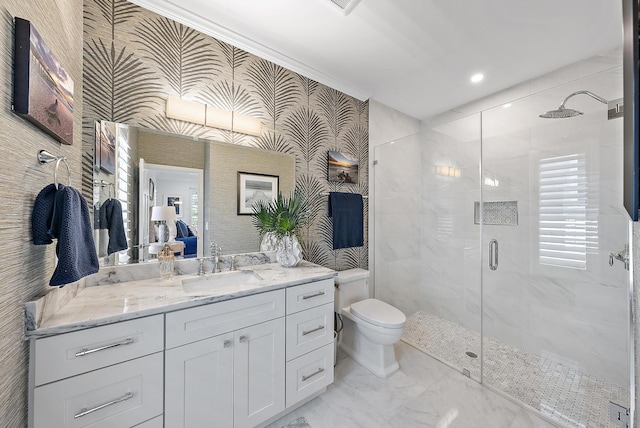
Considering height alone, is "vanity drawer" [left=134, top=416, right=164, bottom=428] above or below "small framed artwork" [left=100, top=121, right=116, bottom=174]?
below

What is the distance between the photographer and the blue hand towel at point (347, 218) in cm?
234

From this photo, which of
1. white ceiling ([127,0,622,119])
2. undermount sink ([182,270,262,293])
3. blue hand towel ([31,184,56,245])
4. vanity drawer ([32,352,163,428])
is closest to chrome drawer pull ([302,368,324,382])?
undermount sink ([182,270,262,293])

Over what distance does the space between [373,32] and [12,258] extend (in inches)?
85.8

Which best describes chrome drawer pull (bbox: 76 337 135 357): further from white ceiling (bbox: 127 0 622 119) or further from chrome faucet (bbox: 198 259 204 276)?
white ceiling (bbox: 127 0 622 119)

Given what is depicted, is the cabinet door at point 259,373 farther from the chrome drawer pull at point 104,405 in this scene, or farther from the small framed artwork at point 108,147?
the small framed artwork at point 108,147

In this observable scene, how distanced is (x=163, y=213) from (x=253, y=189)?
631mm

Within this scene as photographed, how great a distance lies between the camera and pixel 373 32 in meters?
1.69

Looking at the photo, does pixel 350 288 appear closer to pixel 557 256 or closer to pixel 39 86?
pixel 557 256

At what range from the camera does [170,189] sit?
1.59 metres

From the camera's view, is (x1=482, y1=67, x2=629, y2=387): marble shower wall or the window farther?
the window

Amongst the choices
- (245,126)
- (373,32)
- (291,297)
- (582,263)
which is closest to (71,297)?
(291,297)

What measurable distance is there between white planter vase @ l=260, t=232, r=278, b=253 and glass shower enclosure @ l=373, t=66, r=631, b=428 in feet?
4.15

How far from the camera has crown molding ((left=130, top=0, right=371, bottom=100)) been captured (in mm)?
1487

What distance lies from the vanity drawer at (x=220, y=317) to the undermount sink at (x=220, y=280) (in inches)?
8.3
